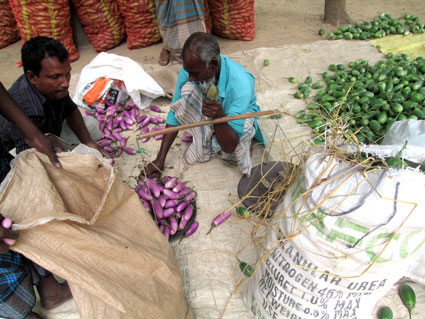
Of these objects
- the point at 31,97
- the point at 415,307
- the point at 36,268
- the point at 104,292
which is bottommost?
the point at 415,307

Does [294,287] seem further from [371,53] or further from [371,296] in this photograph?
[371,53]

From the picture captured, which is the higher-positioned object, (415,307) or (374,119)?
(374,119)

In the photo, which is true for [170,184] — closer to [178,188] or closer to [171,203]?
[178,188]

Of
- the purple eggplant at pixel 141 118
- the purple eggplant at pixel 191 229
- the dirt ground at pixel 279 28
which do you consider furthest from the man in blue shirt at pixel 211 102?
the dirt ground at pixel 279 28

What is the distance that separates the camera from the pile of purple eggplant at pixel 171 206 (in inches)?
81.0

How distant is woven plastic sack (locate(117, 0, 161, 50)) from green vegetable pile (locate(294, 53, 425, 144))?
2294 millimetres

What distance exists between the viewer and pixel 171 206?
6.97ft

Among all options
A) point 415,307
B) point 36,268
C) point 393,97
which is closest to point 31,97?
point 36,268

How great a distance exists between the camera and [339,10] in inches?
182

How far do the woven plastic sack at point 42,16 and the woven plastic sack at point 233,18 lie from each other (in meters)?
2.06

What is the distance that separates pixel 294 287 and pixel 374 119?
6.19ft

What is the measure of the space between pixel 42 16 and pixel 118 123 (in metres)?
2.14

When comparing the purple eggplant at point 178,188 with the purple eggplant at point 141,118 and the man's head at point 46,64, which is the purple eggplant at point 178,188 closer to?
the man's head at point 46,64

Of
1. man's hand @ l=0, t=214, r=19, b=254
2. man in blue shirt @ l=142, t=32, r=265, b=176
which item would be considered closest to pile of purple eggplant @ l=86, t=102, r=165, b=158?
man in blue shirt @ l=142, t=32, r=265, b=176
